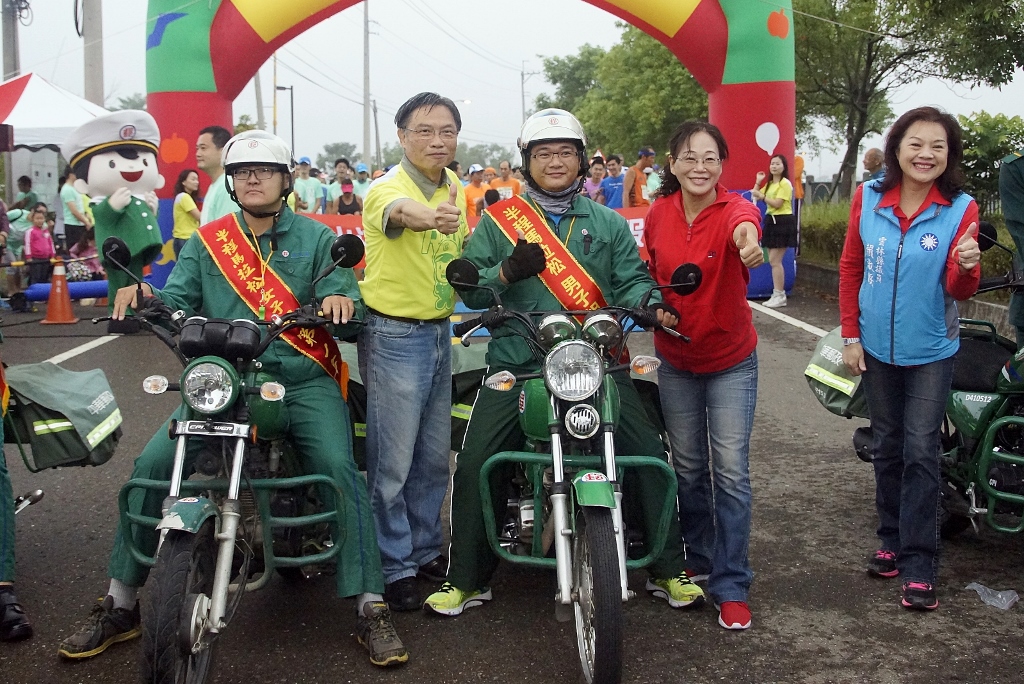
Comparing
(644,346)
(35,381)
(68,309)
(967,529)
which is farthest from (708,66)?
(35,381)

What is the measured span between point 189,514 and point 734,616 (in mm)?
2028

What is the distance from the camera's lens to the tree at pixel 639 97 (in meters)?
33.0

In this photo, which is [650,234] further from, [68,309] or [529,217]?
[68,309]

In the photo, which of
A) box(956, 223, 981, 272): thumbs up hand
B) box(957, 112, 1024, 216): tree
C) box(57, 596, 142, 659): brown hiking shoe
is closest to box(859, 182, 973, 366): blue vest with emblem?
box(956, 223, 981, 272): thumbs up hand

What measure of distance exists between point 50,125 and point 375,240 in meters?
14.1

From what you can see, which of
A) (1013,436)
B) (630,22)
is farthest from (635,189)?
(1013,436)

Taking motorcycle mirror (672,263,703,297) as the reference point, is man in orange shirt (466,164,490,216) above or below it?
above

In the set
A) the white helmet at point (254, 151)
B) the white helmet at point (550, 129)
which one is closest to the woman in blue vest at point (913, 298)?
the white helmet at point (550, 129)

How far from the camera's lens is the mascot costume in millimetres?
9391

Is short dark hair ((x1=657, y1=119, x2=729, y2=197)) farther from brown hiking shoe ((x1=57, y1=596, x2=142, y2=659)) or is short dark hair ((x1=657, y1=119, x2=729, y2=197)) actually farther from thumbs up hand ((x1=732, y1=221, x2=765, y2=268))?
brown hiking shoe ((x1=57, y1=596, x2=142, y2=659))

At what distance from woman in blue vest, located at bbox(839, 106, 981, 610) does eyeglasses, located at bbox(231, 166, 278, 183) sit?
2319 mm

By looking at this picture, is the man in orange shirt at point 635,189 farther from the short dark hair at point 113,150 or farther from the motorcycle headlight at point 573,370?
the motorcycle headlight at point 573,370

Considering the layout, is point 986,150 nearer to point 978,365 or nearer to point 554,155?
point 978,365

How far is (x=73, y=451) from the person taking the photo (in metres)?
4.37
